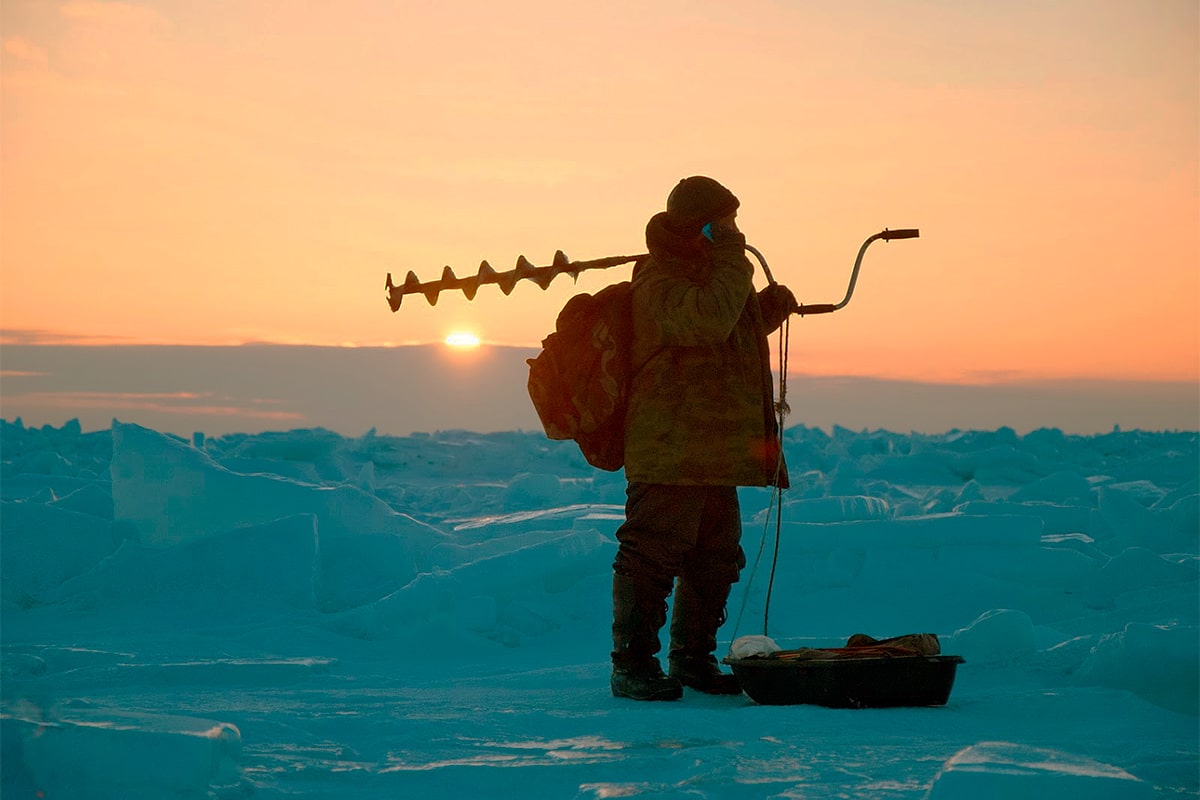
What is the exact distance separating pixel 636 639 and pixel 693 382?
771 mm

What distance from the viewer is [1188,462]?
43.2 feet

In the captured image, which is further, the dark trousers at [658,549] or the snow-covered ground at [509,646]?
the dark trousers at [658,549]

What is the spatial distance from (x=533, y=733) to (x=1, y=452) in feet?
41.5

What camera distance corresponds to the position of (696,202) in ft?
11.2

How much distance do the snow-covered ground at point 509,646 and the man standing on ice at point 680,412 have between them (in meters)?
0.30

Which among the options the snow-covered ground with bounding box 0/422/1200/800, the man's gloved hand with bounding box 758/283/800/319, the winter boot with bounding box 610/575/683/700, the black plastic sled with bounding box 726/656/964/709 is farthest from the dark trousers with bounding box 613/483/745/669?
the man's gloved hand with bounding box 758/283/800/319

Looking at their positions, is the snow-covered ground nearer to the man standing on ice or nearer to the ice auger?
the man standing on ice

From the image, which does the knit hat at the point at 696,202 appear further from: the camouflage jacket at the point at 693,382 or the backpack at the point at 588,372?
the backpack at the point at 588,372

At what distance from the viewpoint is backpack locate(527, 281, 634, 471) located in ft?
11.5

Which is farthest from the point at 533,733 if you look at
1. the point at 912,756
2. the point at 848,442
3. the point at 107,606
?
the point at 848,442

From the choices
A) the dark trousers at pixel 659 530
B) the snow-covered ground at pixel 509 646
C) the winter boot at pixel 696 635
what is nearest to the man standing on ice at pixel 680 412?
the dark trousers at pixel 659 530

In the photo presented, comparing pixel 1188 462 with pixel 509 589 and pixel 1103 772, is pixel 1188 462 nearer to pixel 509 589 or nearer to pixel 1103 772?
pixel 509 589

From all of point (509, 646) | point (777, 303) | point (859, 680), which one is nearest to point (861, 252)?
point (777, 303)

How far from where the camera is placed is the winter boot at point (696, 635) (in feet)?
12.1
